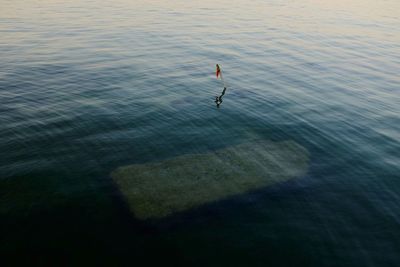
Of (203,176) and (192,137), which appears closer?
(203,176)

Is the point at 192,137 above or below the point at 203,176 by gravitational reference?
below

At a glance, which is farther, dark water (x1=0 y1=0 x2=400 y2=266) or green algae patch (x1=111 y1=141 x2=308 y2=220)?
green algae patch (x1=111 y1=141 x2=308 y2=220)

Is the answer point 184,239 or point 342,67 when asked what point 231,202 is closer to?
point 184,239

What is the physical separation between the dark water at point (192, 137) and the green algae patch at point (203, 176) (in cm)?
48

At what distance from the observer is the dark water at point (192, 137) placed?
10.1 metres

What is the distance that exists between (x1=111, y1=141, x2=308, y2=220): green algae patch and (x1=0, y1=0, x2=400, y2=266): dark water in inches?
18.8

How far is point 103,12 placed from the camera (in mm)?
54500

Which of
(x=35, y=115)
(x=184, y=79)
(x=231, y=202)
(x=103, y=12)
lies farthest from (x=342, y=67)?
(x=103, y=12)

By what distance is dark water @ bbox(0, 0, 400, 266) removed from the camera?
10148mm

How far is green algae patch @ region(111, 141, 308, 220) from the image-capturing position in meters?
11.8

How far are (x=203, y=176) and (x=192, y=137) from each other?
12.4 feet

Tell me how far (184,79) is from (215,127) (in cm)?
846

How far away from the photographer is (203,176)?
44.1ft

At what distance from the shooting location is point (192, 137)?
55.3 ft
